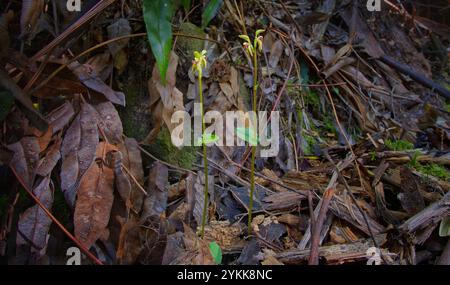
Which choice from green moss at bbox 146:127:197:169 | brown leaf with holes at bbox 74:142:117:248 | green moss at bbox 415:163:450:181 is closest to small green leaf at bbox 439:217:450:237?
green moss at bbox 415:163:450:181

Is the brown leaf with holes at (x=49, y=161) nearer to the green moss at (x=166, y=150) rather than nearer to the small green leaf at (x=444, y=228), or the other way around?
the green moss at (x=166, y=150)

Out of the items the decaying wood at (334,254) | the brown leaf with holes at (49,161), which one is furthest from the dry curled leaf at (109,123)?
the decaying wood at (334,254)

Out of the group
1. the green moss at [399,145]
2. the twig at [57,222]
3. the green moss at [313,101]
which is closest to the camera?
the twig at [57,222]

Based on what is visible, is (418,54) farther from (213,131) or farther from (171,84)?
(171,84)

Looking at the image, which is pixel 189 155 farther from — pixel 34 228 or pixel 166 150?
pixel 34 228

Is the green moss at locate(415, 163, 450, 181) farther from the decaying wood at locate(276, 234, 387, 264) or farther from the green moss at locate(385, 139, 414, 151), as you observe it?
the decaying wood at locate(276, 234, 387, 264)

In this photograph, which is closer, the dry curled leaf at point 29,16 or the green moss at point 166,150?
the dry curled leaf at point 29,16

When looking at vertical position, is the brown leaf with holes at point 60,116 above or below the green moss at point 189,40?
below
